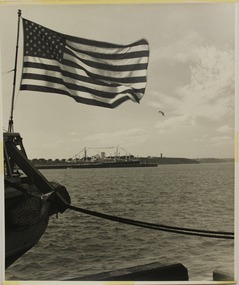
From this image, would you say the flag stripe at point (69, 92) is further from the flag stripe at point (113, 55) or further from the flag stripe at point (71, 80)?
the flag stripe at point (113, 55)

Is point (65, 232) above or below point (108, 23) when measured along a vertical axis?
below

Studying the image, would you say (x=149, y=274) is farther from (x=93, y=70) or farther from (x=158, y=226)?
(x=93, y=70)

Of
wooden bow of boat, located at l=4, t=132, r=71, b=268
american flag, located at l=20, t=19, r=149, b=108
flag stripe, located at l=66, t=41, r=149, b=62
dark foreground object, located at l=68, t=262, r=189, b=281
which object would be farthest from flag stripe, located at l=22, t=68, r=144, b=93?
dark foreground object, located at l=68, t=262, r=189, b=281

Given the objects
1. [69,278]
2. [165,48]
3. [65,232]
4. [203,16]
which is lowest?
[69,278]

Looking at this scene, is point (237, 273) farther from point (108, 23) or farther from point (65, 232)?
point (108, 23)

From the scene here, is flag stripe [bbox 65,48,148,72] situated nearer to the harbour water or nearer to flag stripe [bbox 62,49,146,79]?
flag stripe [bbox 62,49,146,79]

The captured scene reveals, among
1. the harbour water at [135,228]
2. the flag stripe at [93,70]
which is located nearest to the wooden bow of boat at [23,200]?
the harbour water at [135,228]

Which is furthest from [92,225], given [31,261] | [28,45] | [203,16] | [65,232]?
[203,16]
